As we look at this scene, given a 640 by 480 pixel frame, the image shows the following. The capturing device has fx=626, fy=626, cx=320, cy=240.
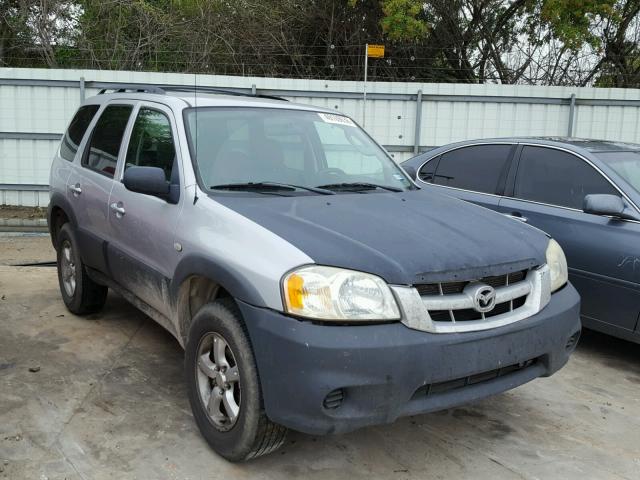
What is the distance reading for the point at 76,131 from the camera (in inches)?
211

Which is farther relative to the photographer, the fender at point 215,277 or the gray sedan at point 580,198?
the gray sedan at point 580,198

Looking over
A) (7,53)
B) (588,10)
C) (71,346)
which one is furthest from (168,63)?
(71,346)

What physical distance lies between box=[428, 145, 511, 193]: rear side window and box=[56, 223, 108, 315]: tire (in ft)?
10.5

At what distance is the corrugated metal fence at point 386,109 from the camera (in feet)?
35.2

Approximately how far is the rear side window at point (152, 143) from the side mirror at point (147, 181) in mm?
220

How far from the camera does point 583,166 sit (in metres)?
4.87

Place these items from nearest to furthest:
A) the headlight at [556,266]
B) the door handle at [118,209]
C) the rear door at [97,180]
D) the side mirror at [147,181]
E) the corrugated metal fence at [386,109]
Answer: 1. the headlight at [556,266]
2. the side mirror at [147,181]
3. the door handle at [118,209]
4. the rear door at [97,180]
5. the corrugated metal fence at [386,109]

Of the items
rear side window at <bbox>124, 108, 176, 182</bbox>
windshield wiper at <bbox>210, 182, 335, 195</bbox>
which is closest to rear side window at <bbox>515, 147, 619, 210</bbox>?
windshield wiper at <bbox>210, 182, 335, 195</bbox>

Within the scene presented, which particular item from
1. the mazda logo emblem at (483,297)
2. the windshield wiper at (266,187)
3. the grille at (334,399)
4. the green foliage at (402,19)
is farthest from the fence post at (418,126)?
the grille at (334,399)

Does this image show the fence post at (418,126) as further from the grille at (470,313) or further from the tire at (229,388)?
the tire at (229,388)

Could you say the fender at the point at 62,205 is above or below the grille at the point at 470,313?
above

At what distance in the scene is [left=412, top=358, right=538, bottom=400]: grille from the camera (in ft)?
9.15

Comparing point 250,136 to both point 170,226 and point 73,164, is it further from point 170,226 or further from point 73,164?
point 73,164

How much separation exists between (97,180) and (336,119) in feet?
5.93
